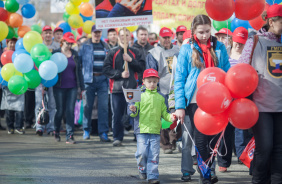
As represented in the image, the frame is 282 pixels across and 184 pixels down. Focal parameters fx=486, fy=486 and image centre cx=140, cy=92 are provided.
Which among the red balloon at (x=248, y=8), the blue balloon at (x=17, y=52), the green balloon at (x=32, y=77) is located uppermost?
the red balloon at (x=248, y=8)

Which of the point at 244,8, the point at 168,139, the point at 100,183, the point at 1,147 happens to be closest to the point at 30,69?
the point at 1,147

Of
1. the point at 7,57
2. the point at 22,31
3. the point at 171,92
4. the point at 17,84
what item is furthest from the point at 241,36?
the point at 22,31

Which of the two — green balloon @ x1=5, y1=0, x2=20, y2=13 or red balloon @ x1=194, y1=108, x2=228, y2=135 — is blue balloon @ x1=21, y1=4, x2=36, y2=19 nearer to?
green balloon @ x1=5, y1=0, x2=20, y2=13

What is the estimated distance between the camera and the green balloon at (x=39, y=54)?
34.4ft

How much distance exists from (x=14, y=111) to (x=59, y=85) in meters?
2.24

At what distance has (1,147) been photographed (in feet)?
32.3

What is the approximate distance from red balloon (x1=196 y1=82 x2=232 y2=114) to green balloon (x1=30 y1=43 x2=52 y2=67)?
6.12m

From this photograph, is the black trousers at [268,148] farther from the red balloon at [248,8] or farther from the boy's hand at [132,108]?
the boy's hand at [132,108]

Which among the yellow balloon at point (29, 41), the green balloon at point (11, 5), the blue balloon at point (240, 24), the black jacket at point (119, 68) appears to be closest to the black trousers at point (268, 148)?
the blue balloon at point (240, 24)

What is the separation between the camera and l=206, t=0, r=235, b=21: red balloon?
584cm

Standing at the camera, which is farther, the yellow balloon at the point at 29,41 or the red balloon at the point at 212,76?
the yellow balloon at the point at 29,41

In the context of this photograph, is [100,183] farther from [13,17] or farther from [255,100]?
[13,17]

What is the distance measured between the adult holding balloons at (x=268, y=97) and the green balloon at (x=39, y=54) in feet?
19.8

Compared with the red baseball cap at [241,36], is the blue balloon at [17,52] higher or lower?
lower
